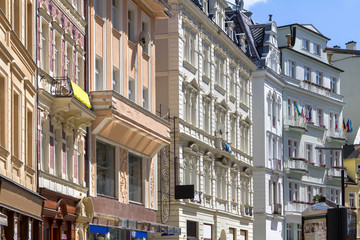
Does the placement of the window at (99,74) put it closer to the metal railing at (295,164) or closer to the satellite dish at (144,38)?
the satellite dish at (144,38)

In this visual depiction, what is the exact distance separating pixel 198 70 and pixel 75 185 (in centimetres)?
2202

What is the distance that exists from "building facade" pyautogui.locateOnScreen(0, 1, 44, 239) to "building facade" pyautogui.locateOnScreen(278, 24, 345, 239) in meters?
48.4

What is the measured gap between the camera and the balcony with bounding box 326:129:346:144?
81.9 meters

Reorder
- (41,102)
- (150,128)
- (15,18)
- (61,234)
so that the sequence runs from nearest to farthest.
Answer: (15,18) < (41,102) < (61,234) < (150,128)

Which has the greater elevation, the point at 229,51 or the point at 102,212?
the point at 229,51

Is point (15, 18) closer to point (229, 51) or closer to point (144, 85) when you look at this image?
point (144, 85)

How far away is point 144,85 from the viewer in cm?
4147

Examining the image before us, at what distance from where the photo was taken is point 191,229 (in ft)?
169

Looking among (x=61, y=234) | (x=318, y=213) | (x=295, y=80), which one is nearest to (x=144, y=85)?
(x=61, y=234)

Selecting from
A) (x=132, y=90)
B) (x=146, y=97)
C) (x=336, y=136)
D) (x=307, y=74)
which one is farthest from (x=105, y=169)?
(x=336, y=136)

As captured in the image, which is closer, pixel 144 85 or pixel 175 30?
pixel 144 85

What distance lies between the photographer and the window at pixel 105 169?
3594cm

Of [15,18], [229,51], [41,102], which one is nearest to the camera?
[15,18]

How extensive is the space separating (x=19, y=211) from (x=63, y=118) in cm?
829
